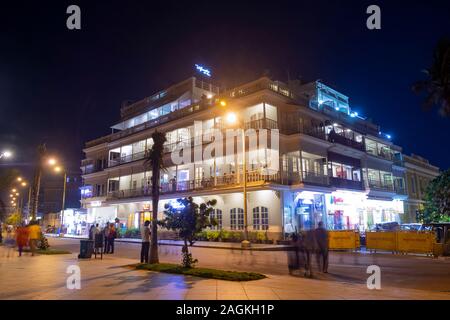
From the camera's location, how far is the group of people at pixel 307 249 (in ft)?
39.4

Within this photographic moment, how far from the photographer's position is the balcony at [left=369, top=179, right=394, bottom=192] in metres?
38.3

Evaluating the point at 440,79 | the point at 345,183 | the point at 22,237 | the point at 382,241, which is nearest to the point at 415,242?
the point at 382,241

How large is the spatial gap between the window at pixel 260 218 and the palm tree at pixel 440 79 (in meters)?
15.1

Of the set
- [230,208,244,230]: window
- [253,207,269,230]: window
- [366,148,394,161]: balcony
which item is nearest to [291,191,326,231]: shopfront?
[253,207,269,230]: window

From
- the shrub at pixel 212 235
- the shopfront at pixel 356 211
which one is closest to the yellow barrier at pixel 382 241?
the shopfront at pixel 356 211

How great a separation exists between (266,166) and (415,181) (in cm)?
3236

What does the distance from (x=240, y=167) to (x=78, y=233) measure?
28977mm

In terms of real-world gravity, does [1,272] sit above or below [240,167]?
below

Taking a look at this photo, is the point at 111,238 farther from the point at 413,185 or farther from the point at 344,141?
the point at 413,185

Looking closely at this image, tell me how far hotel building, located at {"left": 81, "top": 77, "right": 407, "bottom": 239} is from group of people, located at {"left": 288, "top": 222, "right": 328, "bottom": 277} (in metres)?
11.2

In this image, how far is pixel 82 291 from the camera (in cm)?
837

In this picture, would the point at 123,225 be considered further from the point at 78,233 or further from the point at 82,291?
the point at 82,291
